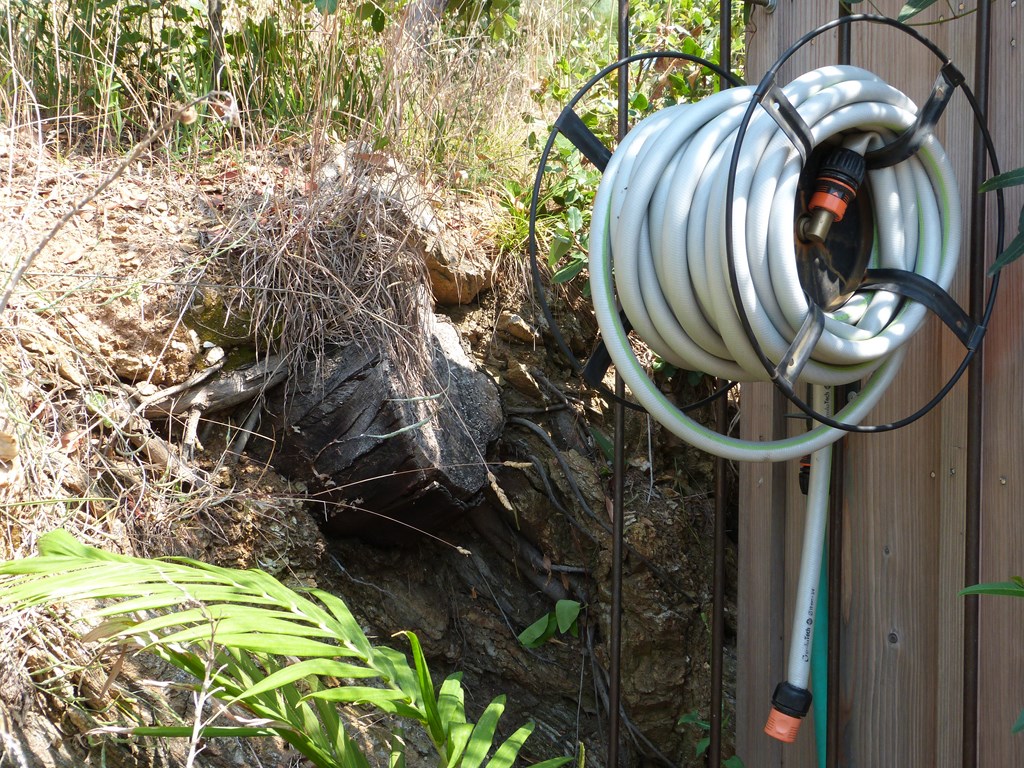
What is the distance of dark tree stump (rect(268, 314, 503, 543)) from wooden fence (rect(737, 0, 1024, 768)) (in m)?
0.87

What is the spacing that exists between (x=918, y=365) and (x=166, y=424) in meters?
1.80

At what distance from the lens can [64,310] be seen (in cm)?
211

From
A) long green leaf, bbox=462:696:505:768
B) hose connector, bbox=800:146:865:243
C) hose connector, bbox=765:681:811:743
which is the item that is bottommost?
hose connector, bbox=765:681:811:743

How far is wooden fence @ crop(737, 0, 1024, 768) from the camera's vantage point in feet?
5.25

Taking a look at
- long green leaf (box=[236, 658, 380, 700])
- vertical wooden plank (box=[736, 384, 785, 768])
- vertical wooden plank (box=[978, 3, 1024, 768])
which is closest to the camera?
long green leaf (box=[236, 658, 380, 700])

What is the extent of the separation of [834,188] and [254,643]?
117cm

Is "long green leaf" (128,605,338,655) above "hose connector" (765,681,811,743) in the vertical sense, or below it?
above

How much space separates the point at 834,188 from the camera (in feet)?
4.85

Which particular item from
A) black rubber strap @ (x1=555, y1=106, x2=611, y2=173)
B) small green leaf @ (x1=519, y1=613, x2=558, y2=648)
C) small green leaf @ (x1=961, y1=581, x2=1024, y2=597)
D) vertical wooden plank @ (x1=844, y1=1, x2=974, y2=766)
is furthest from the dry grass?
small green leaf @ (x1=961, y1=581, x2=1024, y2=597)

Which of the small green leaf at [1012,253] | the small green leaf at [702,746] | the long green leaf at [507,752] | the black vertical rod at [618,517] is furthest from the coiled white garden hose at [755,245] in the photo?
the small green leaf at [702,746]

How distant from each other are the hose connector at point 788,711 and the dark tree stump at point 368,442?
41.9 inches

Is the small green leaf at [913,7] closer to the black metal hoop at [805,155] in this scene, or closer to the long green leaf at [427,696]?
the black metal hoop at [805,155]

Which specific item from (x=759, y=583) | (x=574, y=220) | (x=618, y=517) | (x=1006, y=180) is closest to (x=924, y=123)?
(x=1006, y=180)

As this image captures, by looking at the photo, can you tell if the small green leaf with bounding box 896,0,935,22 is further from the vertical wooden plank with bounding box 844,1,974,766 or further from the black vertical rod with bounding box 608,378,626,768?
the black vertical rod with bounding box 608,378,626,768
